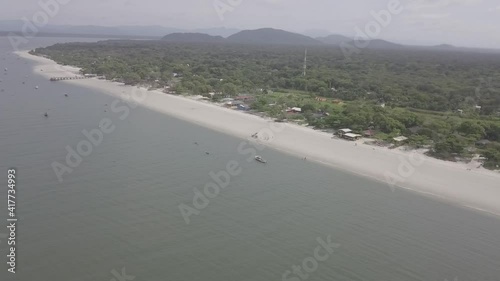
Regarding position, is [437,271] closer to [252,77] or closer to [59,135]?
[59,135]

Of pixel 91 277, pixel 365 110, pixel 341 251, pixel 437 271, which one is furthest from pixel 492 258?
pixel 365 110
